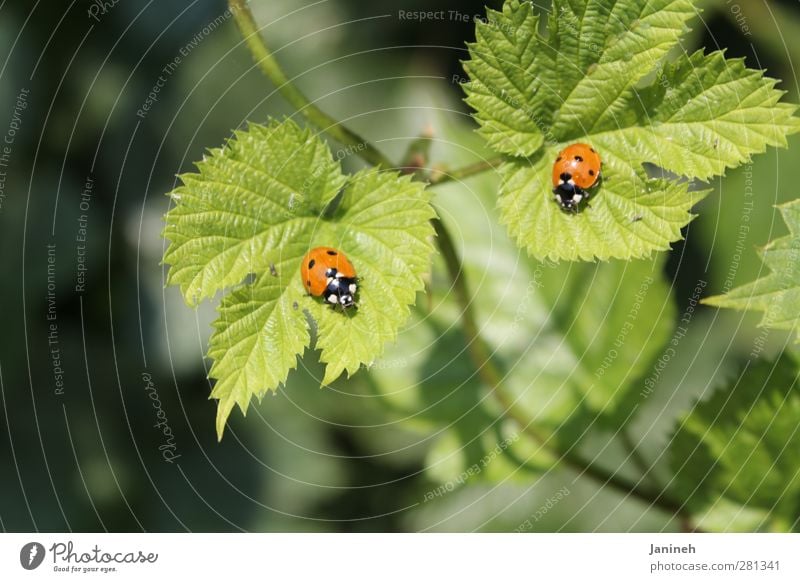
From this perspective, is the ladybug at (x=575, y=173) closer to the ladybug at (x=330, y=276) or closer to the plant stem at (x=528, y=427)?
the ladybug at (x=330, y=276)

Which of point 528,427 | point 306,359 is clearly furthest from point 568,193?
point 306,359

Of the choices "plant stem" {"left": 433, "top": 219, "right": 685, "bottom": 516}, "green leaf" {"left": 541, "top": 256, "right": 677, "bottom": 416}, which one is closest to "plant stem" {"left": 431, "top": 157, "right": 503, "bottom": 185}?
"plant stem" {"left": 433, "top": 219, "right": 685, "bottom": 516}

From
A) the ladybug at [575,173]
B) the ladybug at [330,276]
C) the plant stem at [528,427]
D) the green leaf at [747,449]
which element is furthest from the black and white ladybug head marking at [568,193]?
the green leaf at [747,449]

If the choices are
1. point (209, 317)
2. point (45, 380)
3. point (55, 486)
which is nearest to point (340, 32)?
point (209, 317)

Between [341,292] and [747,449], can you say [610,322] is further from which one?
[341,292]

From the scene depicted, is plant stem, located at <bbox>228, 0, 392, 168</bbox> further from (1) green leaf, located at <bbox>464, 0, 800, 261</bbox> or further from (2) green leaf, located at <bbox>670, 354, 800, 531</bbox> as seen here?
(2) green leaf, located at <bbox>670, 354, 800, 531</bbox>

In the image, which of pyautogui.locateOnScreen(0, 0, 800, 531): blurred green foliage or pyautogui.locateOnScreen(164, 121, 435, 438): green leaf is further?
pyautogui.locateOnScreen(0, 0, 800, 531): blurred green foliage
